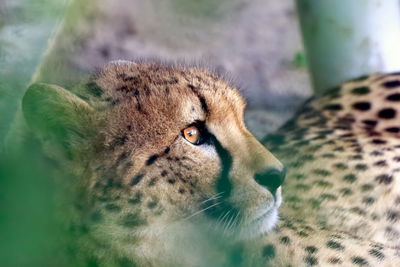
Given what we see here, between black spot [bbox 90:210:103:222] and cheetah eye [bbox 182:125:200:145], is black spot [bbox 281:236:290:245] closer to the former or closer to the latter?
cheetah eye [bbox 182:125:200:145]

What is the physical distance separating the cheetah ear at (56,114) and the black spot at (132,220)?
22 centimetres

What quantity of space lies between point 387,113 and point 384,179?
354 mm

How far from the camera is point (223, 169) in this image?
156 cm

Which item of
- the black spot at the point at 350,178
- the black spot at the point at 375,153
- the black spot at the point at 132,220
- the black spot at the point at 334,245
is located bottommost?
the black spot at the point at 334,245

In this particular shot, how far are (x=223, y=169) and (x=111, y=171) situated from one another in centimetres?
28

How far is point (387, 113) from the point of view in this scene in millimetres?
2506

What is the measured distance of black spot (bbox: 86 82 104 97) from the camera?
163 centimetres

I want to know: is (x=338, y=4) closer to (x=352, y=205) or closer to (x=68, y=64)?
(x=352, y=205)

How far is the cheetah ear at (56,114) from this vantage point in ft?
4.57

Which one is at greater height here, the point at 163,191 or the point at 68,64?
the point at 68,64

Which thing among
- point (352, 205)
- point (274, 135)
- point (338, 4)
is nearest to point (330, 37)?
point (338, 4)

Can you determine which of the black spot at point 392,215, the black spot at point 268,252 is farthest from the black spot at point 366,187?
the black spot at point 268,252

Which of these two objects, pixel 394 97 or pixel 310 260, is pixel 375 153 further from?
pixel 310 260

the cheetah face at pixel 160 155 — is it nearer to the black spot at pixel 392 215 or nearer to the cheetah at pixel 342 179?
the cheetah at pixel 342 179
